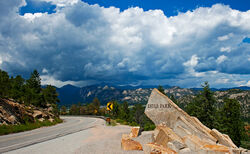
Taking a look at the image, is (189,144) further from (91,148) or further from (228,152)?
(91,148)

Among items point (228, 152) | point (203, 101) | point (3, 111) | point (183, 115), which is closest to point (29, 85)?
point (3, 111)

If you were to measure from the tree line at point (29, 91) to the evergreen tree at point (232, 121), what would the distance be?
42326 mm

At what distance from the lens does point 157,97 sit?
531 inches

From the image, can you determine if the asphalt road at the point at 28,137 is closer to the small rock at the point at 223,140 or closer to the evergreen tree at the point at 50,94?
the small rock at the point at 223,140

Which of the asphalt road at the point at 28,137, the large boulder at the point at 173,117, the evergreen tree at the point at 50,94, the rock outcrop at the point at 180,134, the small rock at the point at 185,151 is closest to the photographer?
the rock outcrop at the point at 180,134

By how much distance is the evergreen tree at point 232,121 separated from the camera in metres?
40.8

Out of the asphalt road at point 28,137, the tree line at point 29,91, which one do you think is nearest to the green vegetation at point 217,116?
the asphalt road at point 28,137

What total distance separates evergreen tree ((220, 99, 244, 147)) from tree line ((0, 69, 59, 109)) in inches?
1666

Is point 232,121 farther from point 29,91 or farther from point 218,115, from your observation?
point 29,91

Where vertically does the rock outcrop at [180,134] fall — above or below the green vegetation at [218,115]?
above

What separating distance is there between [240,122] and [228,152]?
1653 inches

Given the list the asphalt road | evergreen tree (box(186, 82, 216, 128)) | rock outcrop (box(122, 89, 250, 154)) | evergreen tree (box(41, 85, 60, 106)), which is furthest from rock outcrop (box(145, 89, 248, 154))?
evergreen tree (box(41, 85, 60, 106))

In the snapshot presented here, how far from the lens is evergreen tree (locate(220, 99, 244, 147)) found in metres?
40.8

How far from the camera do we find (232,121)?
43250mm
